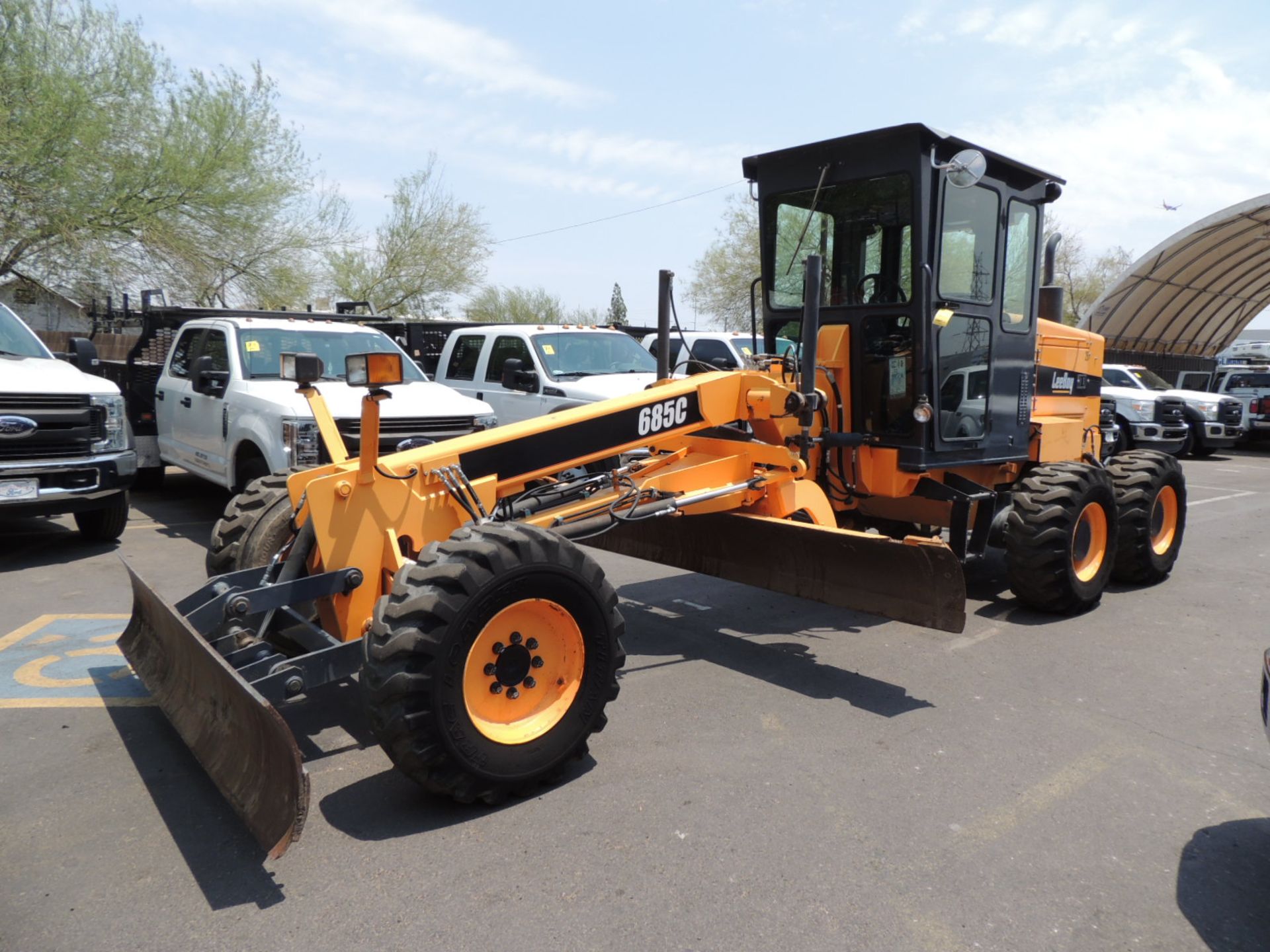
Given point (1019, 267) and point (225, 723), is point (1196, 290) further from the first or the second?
point (225, 723)

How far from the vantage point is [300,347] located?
361 inches

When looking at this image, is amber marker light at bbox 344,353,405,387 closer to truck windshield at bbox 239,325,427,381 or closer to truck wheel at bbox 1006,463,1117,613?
truck wheel at bbox 1006,463,1117,613

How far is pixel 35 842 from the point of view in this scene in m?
3.44

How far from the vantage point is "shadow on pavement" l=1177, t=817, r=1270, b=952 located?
306cm

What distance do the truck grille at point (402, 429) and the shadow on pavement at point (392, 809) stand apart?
4365 mm

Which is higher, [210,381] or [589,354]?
[589,354]

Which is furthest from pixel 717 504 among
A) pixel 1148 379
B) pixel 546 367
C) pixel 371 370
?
pixel 1148 379

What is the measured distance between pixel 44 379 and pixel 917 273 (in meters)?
7.00

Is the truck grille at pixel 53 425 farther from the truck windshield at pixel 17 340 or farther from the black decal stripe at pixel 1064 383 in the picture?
the black decal stripe at pixel 1064 383

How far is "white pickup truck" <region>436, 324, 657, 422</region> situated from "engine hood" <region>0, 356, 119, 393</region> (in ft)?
12.4

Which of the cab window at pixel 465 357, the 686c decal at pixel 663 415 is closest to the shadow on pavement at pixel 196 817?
the 686c decal at pixel 663 415

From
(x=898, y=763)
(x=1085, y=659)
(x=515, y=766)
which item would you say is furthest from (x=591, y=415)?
(x=1085, y=659)

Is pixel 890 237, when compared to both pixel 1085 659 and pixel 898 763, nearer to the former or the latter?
pixel 1085 659

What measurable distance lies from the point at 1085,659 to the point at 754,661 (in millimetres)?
2035
